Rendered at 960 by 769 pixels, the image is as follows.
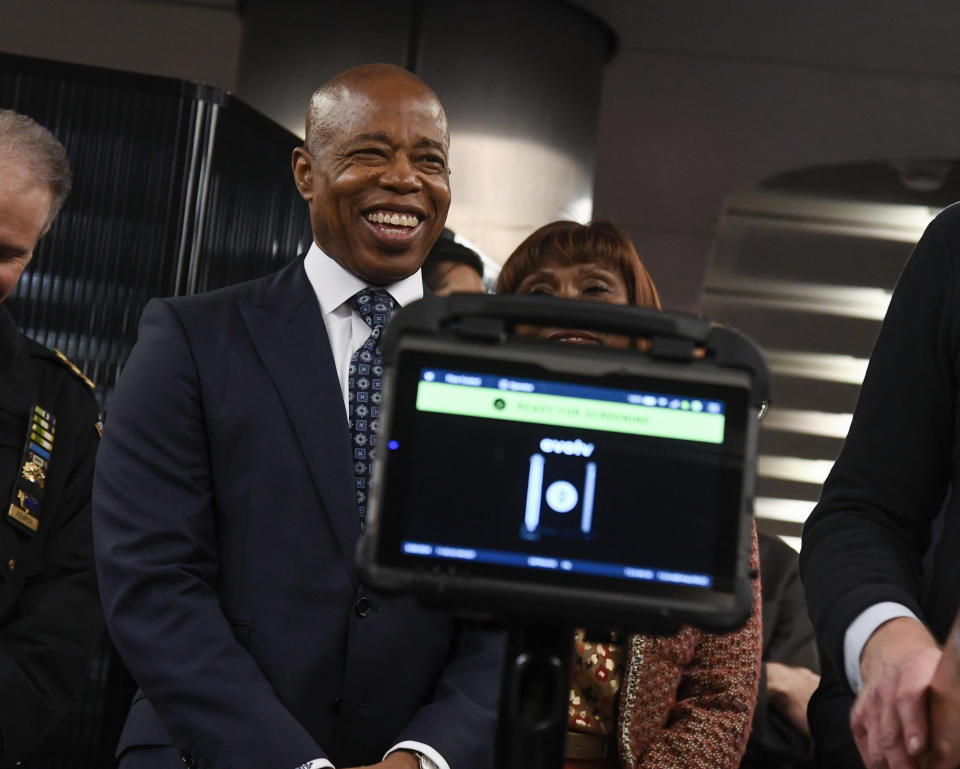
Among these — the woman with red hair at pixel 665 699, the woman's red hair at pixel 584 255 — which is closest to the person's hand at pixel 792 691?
the woman with red hair at pixel 665 699

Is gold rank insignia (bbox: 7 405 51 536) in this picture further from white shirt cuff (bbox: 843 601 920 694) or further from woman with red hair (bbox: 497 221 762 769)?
white shirt cuff (bbox: 843 601 920 694)

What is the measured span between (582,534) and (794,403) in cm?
1027

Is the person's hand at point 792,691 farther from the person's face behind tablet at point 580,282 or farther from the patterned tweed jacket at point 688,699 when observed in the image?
the person's face behind tablet at point 580,282

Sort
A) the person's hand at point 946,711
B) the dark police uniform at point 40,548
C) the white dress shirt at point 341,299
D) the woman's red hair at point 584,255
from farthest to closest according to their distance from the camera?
the woman's red hair at point 584,255 < the dark police uniform at point 40,548 < the white dress shirt at point 341,299 < the person's hand at point 946,711

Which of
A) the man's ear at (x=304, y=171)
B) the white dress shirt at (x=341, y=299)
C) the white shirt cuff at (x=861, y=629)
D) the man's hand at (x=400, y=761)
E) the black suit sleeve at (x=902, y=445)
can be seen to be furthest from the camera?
the man's ear at (x=304, y=171)

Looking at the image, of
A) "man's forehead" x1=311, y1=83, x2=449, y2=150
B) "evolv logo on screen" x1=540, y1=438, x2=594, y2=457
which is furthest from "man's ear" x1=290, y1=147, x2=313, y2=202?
"evolv logo on screen" x1=540, y1=438, x2=594, y2=457

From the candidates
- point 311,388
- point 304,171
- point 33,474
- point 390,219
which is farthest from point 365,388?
point 33,474

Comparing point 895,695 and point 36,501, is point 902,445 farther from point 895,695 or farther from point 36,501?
point 36,501

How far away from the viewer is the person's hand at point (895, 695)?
932 millimetres

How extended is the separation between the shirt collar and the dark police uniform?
64 centimetres

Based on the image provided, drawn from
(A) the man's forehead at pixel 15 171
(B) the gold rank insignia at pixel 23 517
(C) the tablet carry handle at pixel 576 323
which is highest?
(A) the man's forehead at pixel 15 171

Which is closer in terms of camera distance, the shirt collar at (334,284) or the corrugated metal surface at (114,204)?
the shirt collar at (334,284)

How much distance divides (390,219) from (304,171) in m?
0.20

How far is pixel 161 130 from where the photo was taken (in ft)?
9.77
